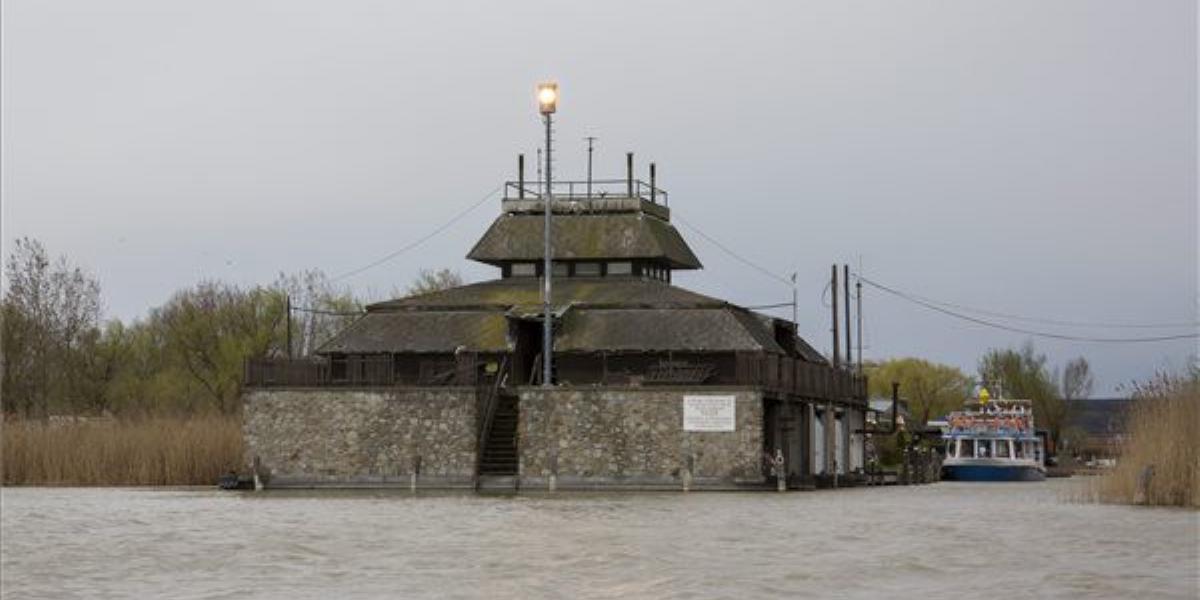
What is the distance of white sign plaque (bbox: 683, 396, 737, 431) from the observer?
6066 centimetres

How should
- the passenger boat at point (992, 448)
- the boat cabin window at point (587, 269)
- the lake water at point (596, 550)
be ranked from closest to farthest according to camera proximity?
the lake water at point (596, 550) → the boat cabin window at point (587, 269) → the passenger boat at point (992, 448)

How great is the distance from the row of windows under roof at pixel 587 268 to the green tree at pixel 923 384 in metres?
69.0

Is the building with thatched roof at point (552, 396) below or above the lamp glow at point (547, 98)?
below

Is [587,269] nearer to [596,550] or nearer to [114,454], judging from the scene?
[114,454]

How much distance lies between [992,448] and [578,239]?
89.1ft

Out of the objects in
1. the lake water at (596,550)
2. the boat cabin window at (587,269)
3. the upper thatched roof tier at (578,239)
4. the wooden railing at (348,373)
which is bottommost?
the lake water at (596,550)

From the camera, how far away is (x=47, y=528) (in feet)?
126

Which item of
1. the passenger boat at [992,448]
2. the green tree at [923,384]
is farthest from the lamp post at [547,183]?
the green tree at [923,384]

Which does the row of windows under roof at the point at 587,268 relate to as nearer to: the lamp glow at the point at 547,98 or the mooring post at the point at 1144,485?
the lamp glow at the point at 547,98

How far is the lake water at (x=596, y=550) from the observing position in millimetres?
24938

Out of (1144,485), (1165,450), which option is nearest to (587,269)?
(1144,485)

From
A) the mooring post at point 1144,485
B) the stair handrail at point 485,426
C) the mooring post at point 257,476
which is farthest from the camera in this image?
the mooring post at point 257,476

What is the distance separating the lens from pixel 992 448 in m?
91.6

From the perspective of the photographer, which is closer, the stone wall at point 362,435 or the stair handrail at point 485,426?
the stair handrail at point 485,426
